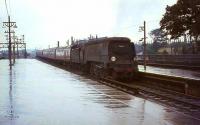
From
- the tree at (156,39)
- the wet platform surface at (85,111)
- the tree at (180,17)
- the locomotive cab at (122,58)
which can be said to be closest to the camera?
the wet platform surface at (85,111)

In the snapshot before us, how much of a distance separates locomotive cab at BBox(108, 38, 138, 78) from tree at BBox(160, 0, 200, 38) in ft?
83.2

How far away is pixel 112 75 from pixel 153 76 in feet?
11.5

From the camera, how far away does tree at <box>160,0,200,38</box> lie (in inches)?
2324

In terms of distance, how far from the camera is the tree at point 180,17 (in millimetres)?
59031

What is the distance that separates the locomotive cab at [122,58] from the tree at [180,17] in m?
25.4

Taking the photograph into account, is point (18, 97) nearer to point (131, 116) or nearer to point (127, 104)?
point (127, 104)

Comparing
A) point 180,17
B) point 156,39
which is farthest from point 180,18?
point 156,39

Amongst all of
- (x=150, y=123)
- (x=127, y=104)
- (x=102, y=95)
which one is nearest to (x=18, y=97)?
(x=102, y=95)

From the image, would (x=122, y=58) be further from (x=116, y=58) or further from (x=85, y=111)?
(x=85, y=111)

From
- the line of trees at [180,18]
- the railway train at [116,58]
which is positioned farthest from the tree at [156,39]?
the railway train at [116,58]

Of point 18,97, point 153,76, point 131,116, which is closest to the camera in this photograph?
point 131,116

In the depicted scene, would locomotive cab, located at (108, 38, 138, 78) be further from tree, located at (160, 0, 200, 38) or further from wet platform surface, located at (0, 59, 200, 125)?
tree, located at (160, 0, 200, 38)

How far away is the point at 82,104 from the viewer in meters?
18.3

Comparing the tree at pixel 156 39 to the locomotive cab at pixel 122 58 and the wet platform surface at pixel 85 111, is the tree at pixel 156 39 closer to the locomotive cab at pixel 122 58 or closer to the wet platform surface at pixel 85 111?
the locomotive cab at pixel 122 58
